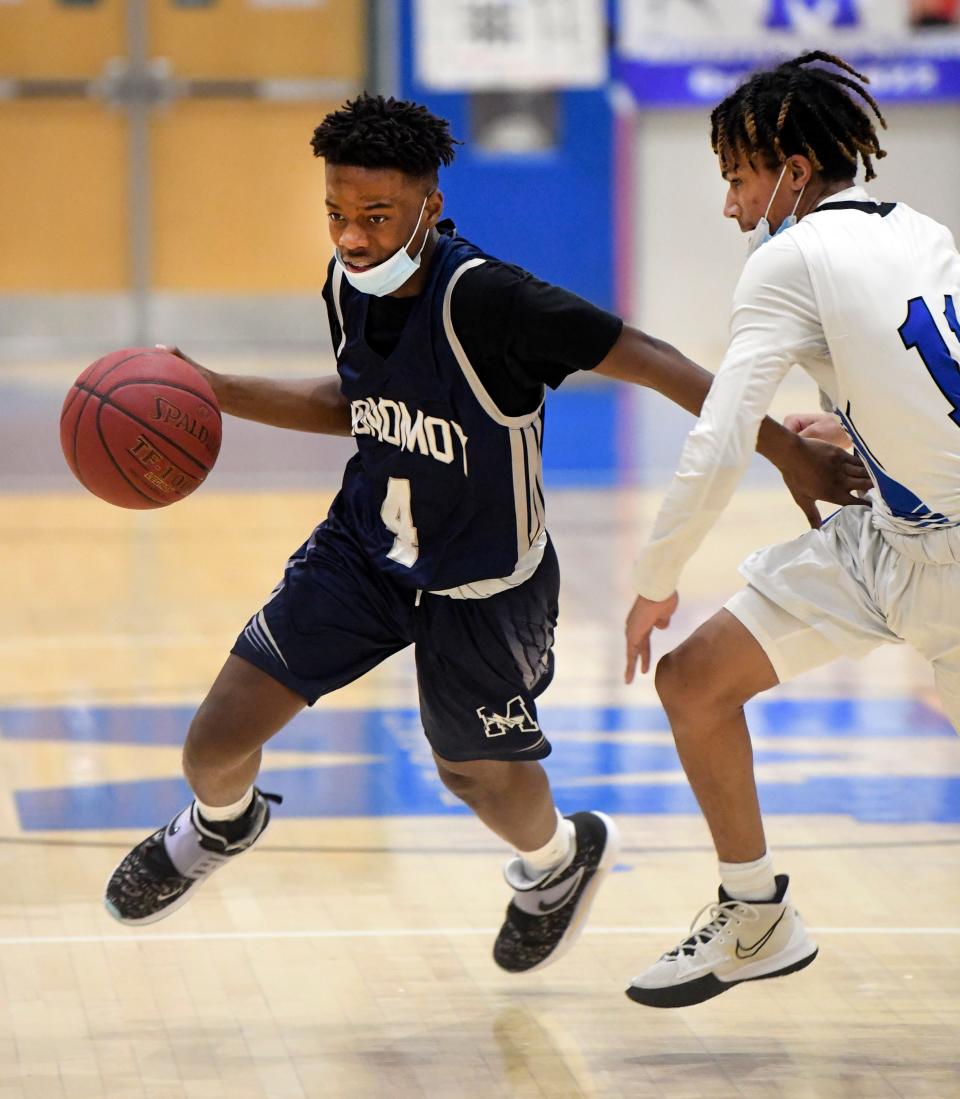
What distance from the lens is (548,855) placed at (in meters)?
3.75

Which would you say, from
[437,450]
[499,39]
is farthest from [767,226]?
[499,39]

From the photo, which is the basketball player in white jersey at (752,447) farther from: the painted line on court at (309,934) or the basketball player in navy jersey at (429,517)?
the painted line on court at (309,934)

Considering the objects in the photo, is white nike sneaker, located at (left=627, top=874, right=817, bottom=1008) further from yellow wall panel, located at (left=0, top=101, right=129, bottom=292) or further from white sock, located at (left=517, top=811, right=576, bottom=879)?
yellow wall panel, located at (left=0, top=101, right=129, bottom=292)

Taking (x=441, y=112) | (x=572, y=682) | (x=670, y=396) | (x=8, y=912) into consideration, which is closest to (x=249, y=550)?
(x=572, y=682)

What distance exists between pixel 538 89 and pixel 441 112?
2.39 ft

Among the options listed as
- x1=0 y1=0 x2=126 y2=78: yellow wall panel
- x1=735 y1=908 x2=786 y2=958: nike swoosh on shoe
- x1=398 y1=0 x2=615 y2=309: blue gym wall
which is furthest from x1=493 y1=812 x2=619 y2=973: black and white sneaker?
x1=0 y1=0 x2=126 y2=78: yellow wall panel

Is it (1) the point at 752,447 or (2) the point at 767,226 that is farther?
(2) the point at 767,226

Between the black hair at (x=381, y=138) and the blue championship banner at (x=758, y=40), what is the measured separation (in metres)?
10.4

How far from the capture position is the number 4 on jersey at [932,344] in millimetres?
3029

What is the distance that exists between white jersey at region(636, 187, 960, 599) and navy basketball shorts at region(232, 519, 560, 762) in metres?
0.50

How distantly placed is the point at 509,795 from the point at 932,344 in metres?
1.21

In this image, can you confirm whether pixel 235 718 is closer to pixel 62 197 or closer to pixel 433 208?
pixel 433 208

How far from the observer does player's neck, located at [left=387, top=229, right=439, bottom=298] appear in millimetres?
3424

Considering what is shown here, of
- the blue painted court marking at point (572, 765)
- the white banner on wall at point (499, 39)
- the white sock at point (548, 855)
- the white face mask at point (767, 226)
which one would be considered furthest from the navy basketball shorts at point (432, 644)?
the white banner on wall at point (499, 39)
